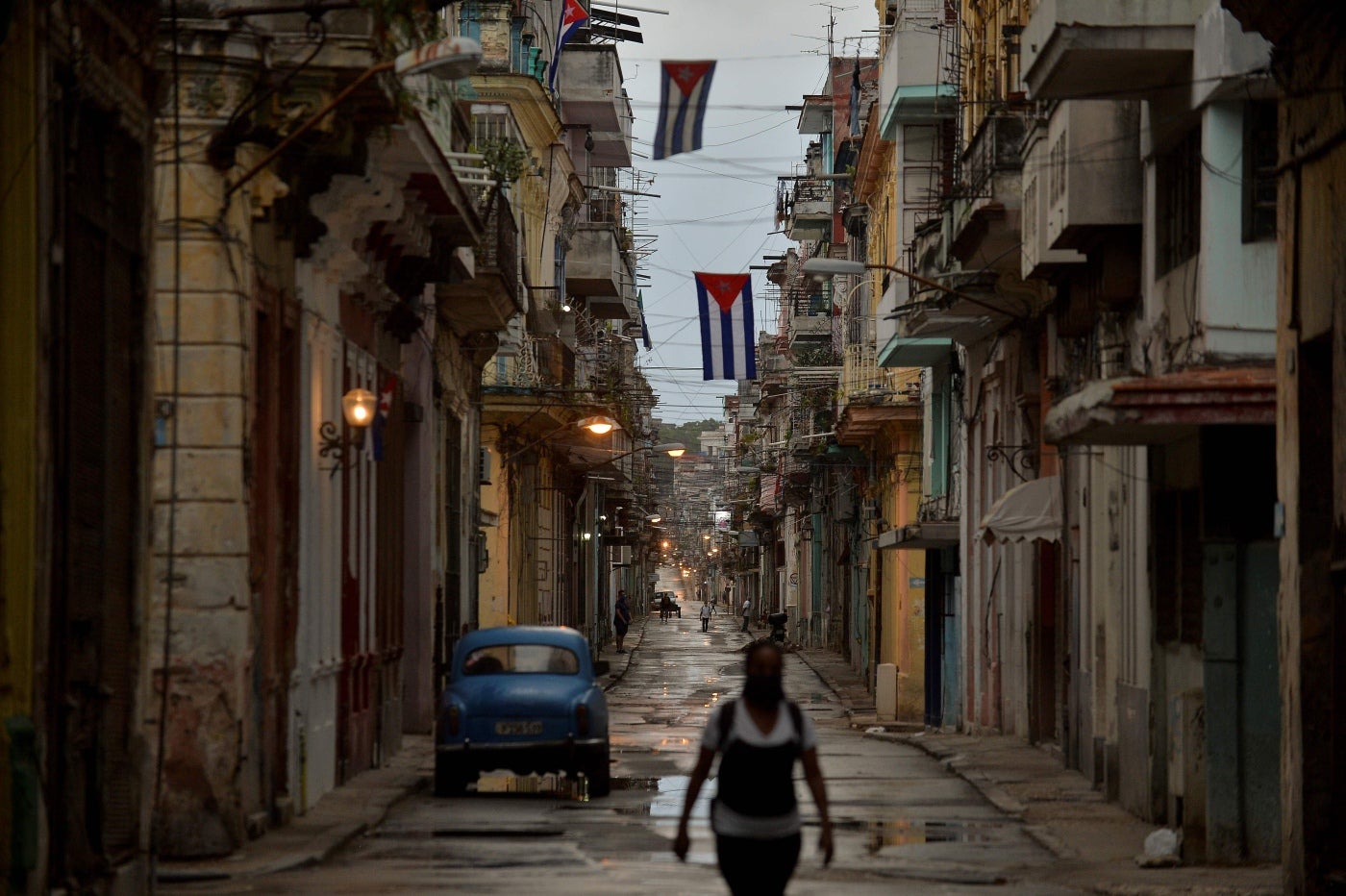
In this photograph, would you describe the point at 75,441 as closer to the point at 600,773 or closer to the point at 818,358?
the point at 600,773

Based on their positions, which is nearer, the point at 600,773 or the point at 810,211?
the point at 600,773

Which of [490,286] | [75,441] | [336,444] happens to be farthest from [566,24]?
[75,441]

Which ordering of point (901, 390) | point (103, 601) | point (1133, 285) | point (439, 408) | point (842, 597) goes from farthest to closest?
point (842, 597), point (901, 390), point (439, 408), point (1133, 285), point (103, 601)

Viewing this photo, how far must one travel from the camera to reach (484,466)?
130 feet

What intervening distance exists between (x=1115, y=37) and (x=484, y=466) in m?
24.0

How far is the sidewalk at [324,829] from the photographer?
1477 centimetres

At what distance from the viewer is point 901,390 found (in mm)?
42281

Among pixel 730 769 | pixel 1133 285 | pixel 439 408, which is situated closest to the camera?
pixel 730 769

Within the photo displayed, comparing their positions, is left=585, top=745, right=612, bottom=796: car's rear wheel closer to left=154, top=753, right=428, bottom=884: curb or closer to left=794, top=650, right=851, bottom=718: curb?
left=154, top=753, right=428, bottom=884: curb

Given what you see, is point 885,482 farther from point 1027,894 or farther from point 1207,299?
point 1027,894

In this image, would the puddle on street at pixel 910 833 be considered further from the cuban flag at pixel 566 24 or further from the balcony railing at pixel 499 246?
the cuban flag at pixel 566 24

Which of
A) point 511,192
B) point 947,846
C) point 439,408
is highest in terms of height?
→ point 511,192

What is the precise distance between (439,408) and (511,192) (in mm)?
8216

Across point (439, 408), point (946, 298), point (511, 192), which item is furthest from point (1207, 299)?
point (511, 192)
